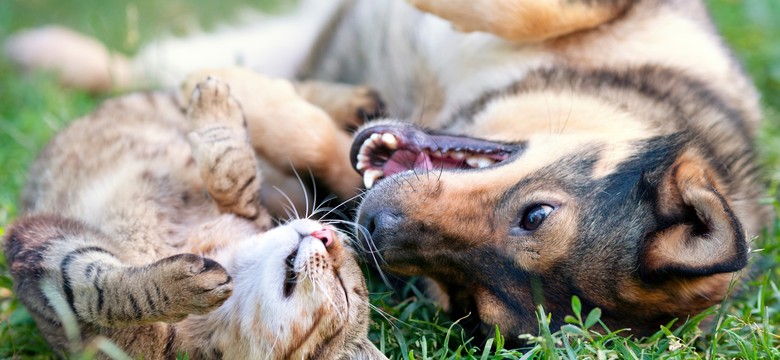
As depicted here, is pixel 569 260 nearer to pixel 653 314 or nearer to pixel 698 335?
pixel 653 314

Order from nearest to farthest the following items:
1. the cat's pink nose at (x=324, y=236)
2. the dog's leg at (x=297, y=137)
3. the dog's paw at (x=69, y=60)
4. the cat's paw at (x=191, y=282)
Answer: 1. the cat's paw at (x=191, y=282)
2. the cat's pink nose at (x=324, y=236)
3. the dog's leg at (x=297, y=137)
4. the dog's paw at (x=69, y=60)

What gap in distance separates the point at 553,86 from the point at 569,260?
1407 millimetres

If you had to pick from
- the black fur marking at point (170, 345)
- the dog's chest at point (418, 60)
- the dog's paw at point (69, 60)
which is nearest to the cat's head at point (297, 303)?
the black fur marking at point (170, 345)

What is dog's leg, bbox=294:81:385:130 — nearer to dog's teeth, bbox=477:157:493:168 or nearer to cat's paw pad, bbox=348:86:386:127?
cat's paw pad, bbox=348:86:386:127

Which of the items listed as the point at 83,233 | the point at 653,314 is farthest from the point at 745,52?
the point at 83,233

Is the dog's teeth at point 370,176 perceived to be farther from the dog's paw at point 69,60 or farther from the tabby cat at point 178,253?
the dog's paw at point 69,60

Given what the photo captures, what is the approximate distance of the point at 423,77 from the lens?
5238mm

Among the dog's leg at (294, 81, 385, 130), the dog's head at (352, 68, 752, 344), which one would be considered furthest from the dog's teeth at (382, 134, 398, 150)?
the dog's leg at (294, 81, 385, 130)

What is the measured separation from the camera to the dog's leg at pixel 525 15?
175 inches

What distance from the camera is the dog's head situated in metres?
3.27

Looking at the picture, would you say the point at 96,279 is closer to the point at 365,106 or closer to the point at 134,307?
the point at 134,307

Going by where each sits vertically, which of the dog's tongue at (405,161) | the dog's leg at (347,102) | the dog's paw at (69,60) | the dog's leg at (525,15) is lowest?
the dog's paw at (69,60)

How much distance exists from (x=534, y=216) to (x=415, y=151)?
0.77m

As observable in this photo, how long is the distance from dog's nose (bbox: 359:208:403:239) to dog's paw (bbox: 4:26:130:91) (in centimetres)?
370
